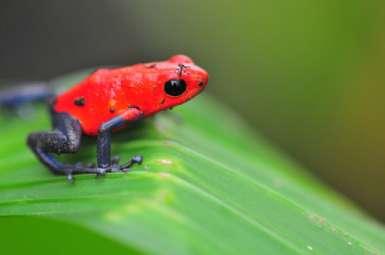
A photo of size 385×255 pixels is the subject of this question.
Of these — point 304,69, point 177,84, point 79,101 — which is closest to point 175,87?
point 177,84

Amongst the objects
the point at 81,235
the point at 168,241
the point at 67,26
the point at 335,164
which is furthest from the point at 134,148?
the point at 67,26

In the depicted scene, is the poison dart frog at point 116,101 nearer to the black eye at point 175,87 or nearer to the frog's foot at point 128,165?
the black eye at point 175,87

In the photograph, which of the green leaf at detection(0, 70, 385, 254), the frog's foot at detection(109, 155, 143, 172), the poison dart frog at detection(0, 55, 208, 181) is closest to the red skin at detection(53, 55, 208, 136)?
the poison dart frog at detection(0, 55, 208, 181)

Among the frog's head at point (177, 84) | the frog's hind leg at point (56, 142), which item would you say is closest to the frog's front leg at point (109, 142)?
the frog's head at point (177, 84)

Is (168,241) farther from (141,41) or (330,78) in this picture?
(141,41)

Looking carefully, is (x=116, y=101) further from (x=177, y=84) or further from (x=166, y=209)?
(x=166, y=209)

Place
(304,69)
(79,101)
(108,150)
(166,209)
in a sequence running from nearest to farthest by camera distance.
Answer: (166,209)
(108,150)
(79,101)
(304,69)
